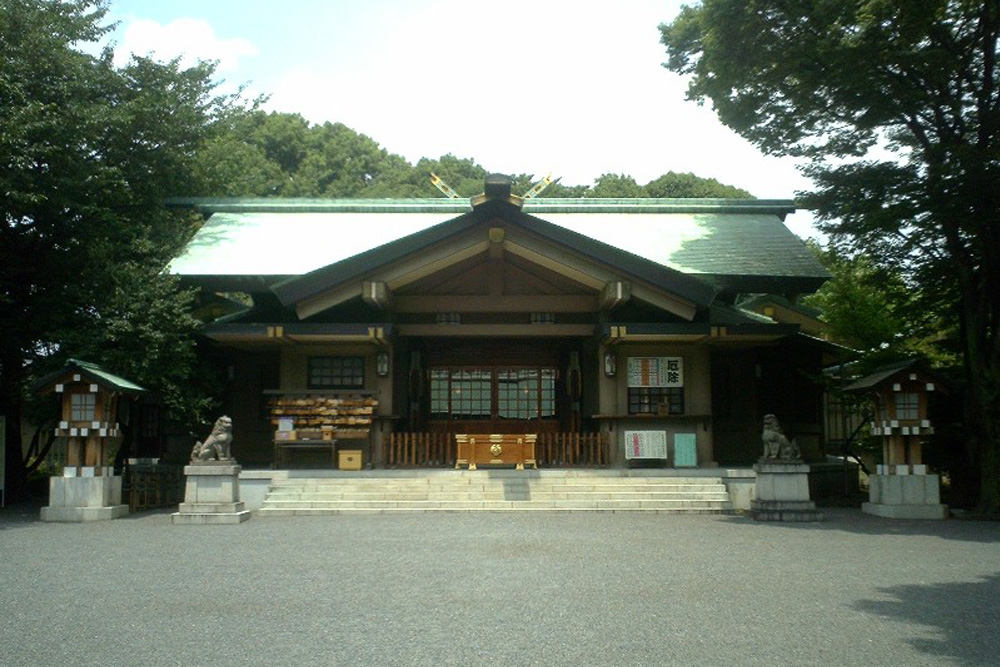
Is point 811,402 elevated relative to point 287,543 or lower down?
elevated

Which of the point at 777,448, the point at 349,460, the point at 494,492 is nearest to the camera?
the point at 777,448

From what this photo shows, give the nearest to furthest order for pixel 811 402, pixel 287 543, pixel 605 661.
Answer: pixel 605 661 → pixel 287 543 → pixel 811 402

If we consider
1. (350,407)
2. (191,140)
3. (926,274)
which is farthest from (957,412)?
(191,140)

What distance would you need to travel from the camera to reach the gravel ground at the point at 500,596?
20.1 ft

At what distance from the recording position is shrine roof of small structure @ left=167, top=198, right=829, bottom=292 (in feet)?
63.2

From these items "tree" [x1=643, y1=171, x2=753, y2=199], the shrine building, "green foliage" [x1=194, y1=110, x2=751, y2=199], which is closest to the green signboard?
the shrine building

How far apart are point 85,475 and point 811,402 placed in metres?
15.5

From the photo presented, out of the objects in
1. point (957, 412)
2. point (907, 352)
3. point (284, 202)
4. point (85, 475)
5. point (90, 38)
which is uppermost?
point (90, 38)

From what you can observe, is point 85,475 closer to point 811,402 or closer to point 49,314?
point 49,314

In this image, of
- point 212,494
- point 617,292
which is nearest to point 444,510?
point 212,494

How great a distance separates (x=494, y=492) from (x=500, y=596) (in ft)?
24.8

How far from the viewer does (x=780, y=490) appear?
1400 cm

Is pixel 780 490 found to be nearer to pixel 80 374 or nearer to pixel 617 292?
pixel 617 292

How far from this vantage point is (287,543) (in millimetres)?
11180
